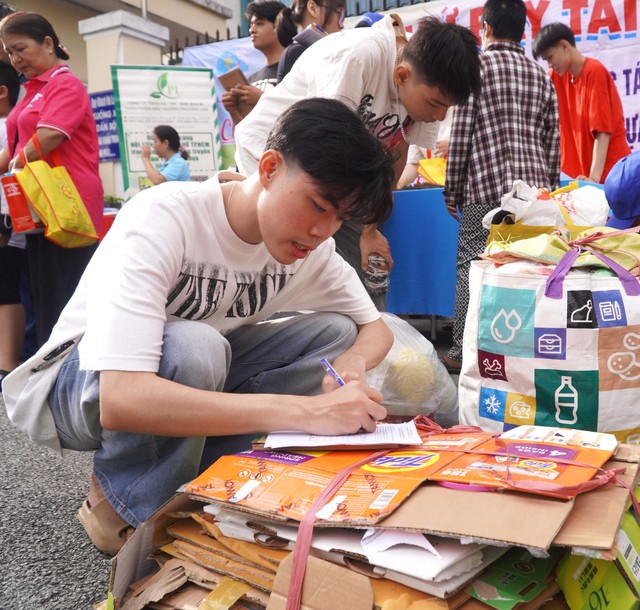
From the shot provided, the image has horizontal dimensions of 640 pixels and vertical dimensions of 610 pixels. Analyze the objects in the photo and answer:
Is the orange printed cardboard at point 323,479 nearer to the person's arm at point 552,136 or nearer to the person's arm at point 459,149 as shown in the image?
the person's arm at point 459,149

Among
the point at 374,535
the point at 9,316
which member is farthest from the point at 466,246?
the point at 9,316

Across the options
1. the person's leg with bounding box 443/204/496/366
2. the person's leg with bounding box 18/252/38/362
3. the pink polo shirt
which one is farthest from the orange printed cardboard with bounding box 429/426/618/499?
the person's leg with bounding box 18/252/38/362

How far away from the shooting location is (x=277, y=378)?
55.0 inches

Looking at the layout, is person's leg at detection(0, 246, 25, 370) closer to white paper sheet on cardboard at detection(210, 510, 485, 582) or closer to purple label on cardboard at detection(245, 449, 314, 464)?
purple label on cardboard at detection(245, 449, 314, 464)

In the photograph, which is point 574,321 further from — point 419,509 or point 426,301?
point 426,301

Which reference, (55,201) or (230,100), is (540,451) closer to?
(230,100)

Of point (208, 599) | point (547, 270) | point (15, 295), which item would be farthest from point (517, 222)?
point (15, 295)

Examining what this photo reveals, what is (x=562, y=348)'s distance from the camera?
1326mm

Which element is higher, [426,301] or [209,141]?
[209,141]

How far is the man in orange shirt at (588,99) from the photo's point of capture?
112 inches

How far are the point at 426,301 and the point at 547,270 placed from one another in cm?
157

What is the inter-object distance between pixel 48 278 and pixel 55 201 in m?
0.32

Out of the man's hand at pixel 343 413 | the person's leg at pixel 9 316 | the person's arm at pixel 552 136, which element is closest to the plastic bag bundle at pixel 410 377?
the man's hand at pixel 343 413

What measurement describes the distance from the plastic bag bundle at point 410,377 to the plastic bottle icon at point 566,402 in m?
0.42
